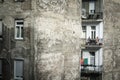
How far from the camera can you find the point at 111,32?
94.1 ft

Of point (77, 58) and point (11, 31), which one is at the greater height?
point (11, 31)

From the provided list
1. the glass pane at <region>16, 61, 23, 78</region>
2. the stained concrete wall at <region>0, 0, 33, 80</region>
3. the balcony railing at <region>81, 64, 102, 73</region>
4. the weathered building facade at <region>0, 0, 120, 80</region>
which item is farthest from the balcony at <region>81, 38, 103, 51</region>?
the glass pane at <region>16, 61, 23, 78</region>

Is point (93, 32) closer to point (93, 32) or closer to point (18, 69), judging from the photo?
point (93, 32)

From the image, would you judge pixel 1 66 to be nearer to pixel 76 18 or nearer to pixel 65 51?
pixel 65 51

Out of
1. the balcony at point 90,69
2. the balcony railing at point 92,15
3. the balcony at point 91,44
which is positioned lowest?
the balcony at point 90,69

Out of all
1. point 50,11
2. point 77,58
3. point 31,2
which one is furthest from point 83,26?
point 31,2

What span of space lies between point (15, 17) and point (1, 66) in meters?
4.16

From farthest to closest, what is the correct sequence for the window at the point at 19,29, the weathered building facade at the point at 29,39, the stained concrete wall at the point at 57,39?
the window at the point at 19,29
the stained concrete wall at the point at 57,39
the weathered building facade at the point at 29,39

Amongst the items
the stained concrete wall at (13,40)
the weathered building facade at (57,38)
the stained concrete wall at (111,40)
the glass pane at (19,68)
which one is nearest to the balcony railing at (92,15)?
the weathered building facade at (57,38)

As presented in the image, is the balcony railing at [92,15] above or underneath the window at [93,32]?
above

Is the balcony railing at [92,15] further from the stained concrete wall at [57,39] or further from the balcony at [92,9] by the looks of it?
the stained concrete wall at [57,39]

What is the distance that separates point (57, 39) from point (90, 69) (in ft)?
18.9

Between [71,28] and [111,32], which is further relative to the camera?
[111,32]

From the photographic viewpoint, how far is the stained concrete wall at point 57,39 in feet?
72.7
